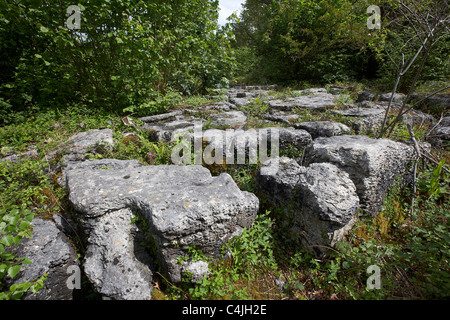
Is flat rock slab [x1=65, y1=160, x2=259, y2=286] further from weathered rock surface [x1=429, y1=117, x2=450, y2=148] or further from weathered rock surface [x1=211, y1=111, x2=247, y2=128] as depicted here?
weathered rock surface [x1=429, y1=117, x2=450, y2=148]

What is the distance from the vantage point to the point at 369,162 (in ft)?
8.65

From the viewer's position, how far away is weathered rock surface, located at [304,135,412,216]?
2.68 m

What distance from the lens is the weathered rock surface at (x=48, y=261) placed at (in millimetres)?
2006

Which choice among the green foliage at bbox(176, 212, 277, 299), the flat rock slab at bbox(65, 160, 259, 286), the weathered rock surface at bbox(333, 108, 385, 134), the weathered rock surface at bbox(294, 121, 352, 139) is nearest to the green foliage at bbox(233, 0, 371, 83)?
the weathered rock surface at bbox(333, 108, 385, 134)

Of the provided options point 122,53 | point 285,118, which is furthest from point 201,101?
point 285,118

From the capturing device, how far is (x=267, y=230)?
2662 mm

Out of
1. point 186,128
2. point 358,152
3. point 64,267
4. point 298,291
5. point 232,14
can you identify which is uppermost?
point 232,14

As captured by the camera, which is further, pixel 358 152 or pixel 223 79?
pixel 223 79

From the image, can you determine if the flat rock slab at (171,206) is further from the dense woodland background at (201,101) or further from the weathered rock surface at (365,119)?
the weathered rock surface at (365,119)
